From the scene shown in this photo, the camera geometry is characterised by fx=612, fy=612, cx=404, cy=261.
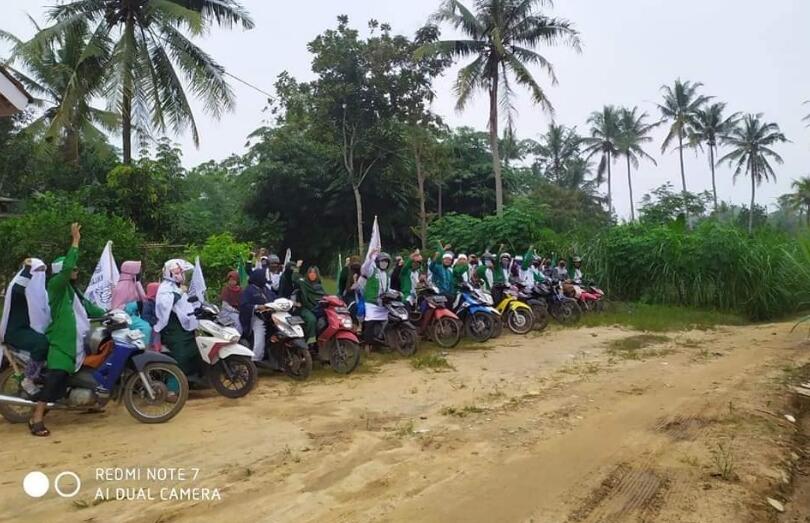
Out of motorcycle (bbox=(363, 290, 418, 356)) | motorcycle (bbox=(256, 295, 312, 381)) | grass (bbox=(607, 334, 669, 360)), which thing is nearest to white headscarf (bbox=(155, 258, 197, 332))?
motorcycle (bbox=(256, 295, 312, 381))

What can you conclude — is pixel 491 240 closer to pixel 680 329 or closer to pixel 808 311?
pixel 680 329

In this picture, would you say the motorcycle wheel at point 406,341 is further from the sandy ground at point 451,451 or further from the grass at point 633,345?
the grass at point 633,345

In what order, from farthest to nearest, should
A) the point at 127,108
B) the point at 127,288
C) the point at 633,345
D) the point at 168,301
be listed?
the point at 127,108
the point at 633,345
the point at 127,288
the point at 168,301

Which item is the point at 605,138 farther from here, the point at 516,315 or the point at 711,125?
the point at 516,315

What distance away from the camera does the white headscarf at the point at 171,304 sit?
627 cm

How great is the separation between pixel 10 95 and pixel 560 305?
10273mm

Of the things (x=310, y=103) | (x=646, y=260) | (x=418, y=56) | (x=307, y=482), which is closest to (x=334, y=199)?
(x=310, y=103)

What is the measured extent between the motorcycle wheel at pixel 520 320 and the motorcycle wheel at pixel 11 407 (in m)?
7.94

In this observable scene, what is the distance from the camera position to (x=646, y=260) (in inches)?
635

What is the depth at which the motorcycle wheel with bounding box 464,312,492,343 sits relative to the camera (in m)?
10.2

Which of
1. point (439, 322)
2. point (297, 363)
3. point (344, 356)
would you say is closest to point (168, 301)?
point (297, 363)

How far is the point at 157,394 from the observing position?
561cm

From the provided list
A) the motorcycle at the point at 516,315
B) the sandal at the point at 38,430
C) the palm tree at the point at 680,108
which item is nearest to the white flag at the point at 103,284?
the sandal at the point at 38,430

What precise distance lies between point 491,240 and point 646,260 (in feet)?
13.8
